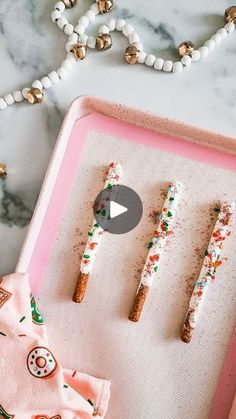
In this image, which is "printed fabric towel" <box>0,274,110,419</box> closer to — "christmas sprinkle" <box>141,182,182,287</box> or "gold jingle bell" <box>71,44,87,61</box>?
"christmas sprinkle" <box>141,182,182,287</box>

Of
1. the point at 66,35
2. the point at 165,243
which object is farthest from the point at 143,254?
the point at 66,35

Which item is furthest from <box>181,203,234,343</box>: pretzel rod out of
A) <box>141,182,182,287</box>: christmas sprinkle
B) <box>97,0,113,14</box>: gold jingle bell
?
<box>97,0,113,14</box>: gold jingle bell

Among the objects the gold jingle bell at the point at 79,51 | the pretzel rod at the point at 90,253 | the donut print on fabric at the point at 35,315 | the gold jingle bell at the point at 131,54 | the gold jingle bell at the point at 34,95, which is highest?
the gold jingle bell at the point at 131,54

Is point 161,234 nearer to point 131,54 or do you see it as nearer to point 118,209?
point 118,209

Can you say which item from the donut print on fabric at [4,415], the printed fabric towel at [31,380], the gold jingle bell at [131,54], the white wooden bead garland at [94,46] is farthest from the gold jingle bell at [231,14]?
the donut print on fabric at [4,415]

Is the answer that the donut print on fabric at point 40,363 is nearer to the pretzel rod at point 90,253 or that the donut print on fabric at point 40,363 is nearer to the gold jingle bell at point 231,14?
the pretzel rod at point 90,253

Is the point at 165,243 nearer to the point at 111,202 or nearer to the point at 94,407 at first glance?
the point at 111,202
